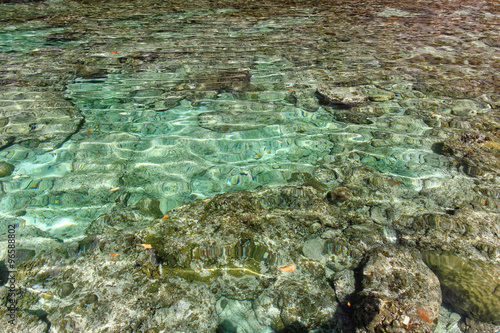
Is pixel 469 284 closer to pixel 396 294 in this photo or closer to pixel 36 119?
pixel 396 294

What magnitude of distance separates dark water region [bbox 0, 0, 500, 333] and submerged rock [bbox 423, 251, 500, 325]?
0.04 feet

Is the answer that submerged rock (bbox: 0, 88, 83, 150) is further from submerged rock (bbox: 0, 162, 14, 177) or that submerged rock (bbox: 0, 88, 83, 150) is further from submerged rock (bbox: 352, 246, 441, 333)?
submerged rock (bbox: 352, 246, 441, 333)

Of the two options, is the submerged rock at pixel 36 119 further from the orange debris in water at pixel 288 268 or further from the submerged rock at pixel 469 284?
the submerged rock at pixel 469 284

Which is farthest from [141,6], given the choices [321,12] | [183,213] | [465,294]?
[465,294]

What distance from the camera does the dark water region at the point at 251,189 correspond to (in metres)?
2.13

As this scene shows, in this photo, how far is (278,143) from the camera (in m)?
3.90

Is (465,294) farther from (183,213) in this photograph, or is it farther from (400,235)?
(183,213)

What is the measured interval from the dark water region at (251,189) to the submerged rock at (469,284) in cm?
1

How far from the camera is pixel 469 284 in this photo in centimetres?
215

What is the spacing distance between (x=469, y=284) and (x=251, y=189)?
1.82 metres

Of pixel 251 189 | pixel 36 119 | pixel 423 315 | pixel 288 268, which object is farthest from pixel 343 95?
pixel 36 119

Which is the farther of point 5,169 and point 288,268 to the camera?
Result: point 5,169

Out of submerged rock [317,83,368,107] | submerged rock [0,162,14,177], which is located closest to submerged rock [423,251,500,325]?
submerged rock [317,83,368,107]

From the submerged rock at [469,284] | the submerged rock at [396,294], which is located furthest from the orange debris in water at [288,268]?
the submerged rock at [469,284]
